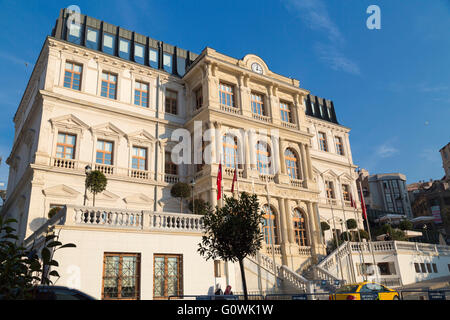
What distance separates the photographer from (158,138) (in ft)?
89.1

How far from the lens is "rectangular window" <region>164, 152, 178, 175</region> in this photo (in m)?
27.1

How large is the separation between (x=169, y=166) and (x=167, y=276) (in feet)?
42.4

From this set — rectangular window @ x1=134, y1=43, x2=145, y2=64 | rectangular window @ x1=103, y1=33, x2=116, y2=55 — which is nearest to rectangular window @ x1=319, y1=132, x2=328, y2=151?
rectangular window @ x1=134, y1=43, x2=145, y2=64

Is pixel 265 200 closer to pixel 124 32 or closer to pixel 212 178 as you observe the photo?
pixel 212 178

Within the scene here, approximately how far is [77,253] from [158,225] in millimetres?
3695

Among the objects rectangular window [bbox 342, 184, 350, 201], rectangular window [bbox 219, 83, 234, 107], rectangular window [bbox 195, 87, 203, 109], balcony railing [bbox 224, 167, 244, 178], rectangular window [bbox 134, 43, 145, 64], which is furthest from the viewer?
rectangular window [bbox 342, 184, 350, 201]

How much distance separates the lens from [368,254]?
25.9 meters

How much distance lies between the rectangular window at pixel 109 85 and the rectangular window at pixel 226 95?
8.11m

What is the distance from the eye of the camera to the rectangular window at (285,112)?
3067 cm

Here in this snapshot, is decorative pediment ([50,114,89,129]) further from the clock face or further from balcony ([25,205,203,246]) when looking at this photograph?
the clock face

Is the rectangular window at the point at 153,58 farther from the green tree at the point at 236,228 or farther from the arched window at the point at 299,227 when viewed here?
the green tree at the point at 236,228

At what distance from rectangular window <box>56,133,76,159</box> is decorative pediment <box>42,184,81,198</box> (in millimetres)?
2212

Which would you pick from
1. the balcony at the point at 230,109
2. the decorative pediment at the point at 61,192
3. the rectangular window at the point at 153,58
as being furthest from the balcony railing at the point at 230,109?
the decorative pediment at the point at 61,192

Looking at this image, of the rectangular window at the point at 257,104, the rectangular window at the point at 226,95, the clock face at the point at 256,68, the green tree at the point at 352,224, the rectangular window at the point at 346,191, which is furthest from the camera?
the rectangular window at the point at 346,191
